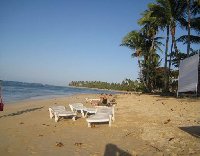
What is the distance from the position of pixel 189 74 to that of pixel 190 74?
70 millimetres

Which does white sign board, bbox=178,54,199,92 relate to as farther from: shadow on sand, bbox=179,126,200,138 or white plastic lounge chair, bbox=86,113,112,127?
white plastic lounge chair, bbox=86,113,112,127

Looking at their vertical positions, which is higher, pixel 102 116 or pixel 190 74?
pixel 190 74

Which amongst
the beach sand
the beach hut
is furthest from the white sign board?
the beach sand

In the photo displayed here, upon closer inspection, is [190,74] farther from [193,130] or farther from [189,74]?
[193,130]

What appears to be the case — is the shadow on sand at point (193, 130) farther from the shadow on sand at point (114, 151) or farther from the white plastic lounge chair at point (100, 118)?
the white plastic lounge chair at point (100, 118)

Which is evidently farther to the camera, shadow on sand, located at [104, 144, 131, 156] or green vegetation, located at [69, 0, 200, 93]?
green vegetation, located at [69, 0, 200, 93]

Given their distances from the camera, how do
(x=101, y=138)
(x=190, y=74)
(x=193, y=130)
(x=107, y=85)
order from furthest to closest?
(x=107, y=85) → (x=193, y=130) → (x=101, y=138) → (x=190, y=74)

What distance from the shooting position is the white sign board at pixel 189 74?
7117mm

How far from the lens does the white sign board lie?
7117mm

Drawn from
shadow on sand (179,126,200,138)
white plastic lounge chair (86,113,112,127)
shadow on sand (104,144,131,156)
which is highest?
white plastic lounge chair (86,113,112,127)

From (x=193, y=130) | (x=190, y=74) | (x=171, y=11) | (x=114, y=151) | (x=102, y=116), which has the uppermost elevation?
(x=171, y=11)

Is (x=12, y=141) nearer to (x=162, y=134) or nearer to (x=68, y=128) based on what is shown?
(x=68, y=128)

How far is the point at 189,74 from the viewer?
7492mm

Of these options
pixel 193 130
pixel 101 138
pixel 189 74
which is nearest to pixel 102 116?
pixel 101 138
